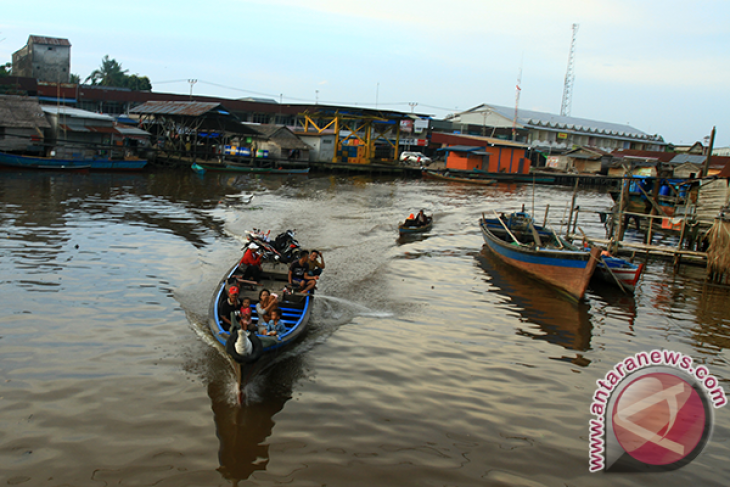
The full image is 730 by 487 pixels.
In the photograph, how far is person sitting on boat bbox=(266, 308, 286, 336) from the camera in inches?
377

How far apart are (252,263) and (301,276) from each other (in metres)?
1.37

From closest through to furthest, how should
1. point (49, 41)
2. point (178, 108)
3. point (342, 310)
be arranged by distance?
point (342, 310), point (178, 108), point (49, 41)

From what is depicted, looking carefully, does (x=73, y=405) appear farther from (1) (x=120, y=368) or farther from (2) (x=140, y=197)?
(2) (x=140, y=197)

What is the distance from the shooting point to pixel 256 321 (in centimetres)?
1045

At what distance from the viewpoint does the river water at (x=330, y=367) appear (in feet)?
23.7

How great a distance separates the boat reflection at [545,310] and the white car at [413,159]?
44180 mm

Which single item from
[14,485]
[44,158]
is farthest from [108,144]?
[14,485]

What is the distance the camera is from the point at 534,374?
10.3m

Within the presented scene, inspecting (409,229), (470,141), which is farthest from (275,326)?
(470,141)

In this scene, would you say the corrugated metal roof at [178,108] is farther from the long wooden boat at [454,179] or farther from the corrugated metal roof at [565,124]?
the corrugated metal roof at [565,124]

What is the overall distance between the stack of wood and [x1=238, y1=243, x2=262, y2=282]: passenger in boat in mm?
14851

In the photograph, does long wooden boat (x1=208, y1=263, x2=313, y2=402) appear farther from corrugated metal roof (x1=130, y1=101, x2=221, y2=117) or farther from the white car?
the white car

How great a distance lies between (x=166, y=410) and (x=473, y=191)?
134 ft

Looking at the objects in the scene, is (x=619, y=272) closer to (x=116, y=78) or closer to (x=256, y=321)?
(x=256, y=321)
